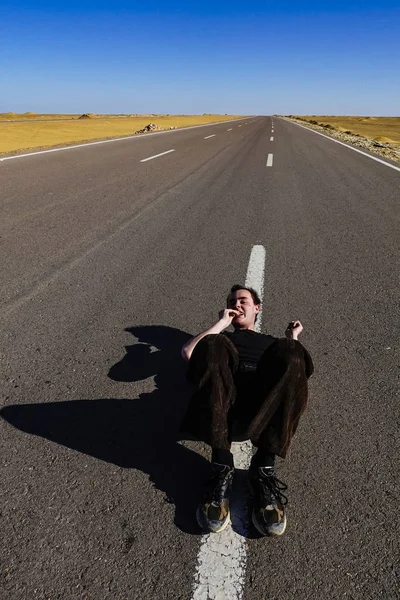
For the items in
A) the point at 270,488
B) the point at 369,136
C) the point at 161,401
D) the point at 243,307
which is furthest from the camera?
the point at 369,136

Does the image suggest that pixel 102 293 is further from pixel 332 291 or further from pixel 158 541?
pixel 158 541

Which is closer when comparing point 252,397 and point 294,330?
point 252,397

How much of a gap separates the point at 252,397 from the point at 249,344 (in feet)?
1.35

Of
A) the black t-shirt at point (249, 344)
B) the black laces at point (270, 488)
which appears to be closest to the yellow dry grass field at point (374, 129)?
the black t-shirt at point (249, 344)

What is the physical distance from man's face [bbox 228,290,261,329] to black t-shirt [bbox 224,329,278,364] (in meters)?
0.11

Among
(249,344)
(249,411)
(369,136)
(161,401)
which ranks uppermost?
(249,344)

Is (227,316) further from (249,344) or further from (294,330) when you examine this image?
(294,330)

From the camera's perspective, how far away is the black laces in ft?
6.55

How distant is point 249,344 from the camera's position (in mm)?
2615

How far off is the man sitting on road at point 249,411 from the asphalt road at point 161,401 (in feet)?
0.42

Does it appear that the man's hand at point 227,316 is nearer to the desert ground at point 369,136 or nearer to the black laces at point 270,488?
the black laces at point 270,488

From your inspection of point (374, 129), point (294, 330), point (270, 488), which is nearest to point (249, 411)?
point (270, 488)

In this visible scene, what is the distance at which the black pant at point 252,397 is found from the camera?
2.14 metres

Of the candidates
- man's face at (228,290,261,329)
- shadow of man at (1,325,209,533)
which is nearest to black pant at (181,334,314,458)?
shadow of man at (1,325,209,533)
